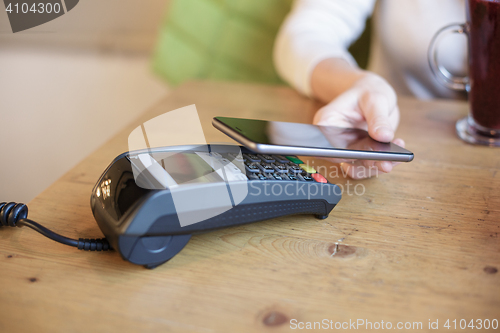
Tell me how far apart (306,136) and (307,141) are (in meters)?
0.02

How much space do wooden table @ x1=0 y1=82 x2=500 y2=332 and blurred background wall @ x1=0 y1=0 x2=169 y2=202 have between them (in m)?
0.89

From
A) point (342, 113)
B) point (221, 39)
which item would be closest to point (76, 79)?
point (221, 39)

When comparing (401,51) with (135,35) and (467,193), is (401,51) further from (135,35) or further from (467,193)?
(135,35)

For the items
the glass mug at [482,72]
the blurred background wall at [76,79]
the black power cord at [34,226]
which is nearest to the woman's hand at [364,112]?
the glass mug at [482,72]

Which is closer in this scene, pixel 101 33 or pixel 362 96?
pixel 362 96

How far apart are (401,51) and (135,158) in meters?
0.64

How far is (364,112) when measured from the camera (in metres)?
0.46

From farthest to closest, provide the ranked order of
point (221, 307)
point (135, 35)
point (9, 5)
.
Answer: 1. point (135, 35)
2. point (9, 5)
3. point (221, 307)

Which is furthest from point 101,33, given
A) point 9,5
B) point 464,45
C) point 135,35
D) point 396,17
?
point 464,45

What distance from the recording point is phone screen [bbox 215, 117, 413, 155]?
326 mm

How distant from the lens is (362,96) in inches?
18.9
